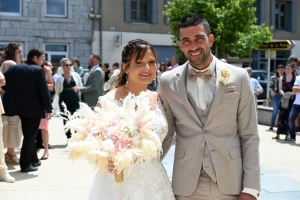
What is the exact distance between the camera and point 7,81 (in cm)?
811

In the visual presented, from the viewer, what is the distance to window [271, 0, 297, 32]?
2929 cm

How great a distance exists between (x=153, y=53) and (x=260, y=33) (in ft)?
65.3

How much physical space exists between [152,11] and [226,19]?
18.6ft

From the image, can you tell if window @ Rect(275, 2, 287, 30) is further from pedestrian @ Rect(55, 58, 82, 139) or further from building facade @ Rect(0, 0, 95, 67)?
pedestrian @ Rect(55, 58, 82, 139)

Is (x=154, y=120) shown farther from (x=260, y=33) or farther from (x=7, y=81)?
(x=260, y=33)

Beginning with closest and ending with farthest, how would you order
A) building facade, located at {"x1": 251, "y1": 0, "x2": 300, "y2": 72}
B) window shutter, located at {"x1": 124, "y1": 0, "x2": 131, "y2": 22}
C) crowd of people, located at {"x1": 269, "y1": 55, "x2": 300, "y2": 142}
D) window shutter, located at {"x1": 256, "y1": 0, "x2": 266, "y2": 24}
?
crowd of people, located at {"x1": 269, "y1": 55, "x2": 300, "y2": 142}, window shutter, located at {"x1": 124, "y1": 0, "x2": 131, "y2": 22}, window shutter, located at {"x1": 256, "y1": 0, "x2": 266, "y2": 24}, building facade, located at {"x1": 251, "y1": 0, "x2": 300, "y2": 72}

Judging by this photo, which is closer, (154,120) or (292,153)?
(154,120)

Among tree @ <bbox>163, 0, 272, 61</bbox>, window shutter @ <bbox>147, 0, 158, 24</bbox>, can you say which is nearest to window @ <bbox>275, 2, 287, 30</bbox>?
tree @ <bbox>163, 0, 272, 61</bbox>

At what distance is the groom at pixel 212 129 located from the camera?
3355mm

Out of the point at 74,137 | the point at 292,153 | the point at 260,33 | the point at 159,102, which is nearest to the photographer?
the point at 74,137

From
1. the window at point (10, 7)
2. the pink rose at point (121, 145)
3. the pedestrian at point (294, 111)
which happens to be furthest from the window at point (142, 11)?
the pink rose at point (121, 145)

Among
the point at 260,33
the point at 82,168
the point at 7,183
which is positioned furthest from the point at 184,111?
the point at 260,33

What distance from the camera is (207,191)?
337cm

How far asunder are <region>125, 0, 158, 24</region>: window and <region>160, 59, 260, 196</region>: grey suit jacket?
22.9m
